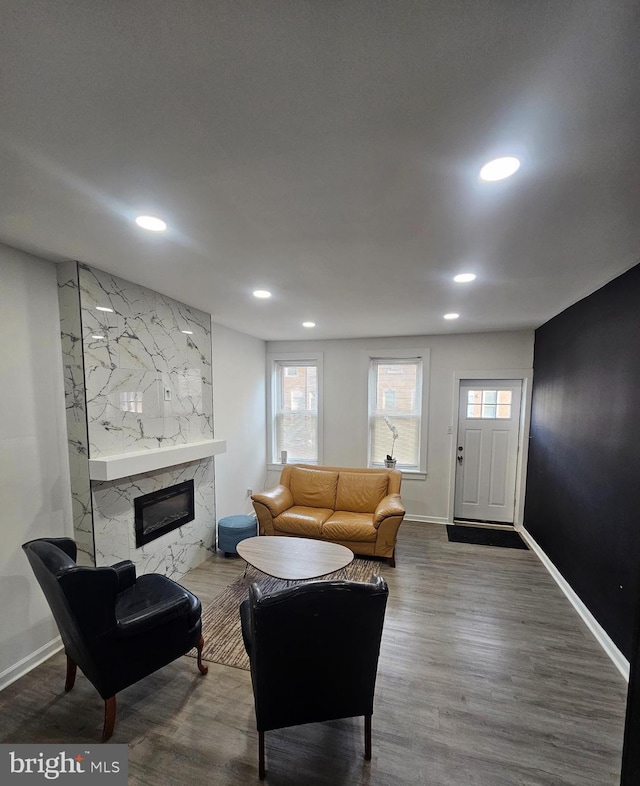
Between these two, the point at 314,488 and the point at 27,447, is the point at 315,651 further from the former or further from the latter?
the point at 314,488

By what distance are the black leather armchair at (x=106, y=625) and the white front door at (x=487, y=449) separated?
154 inches

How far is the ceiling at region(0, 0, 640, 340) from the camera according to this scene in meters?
0.78

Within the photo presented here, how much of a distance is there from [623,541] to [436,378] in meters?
2.80

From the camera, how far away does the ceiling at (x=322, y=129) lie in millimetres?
778

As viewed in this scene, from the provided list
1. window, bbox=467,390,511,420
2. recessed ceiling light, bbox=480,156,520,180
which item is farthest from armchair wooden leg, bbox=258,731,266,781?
window, bbox=467,390,511,420

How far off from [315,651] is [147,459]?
1.97 m

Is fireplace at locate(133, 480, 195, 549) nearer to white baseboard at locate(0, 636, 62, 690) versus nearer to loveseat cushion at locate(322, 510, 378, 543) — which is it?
white baseboard at locate(0, 636, 62, 690)

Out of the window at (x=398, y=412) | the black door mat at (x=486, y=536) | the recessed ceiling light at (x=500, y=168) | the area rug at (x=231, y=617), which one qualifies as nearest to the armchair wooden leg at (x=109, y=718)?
the area rug at (x=231, y=617)

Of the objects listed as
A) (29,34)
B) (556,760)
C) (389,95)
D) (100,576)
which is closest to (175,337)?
(100,576)

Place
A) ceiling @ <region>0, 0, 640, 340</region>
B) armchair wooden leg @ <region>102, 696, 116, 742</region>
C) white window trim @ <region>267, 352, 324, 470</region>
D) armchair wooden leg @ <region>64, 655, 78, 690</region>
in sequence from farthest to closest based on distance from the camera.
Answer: white window trim @ <region>267, 352, 324, 470</region>, armchair wooden leg @ <region>64, 655, 78, 690</region>, armchair wooden leg @ <region>102, 696, 116, 742</region>, ceiling @ <region>0, 0, 640, 340</region>

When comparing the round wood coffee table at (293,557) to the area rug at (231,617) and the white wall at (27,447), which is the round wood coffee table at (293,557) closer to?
the area rug at (231,617)

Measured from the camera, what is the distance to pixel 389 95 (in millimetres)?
953

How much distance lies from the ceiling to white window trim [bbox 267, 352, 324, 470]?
3.08 meters

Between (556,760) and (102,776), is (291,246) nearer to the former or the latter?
(102,776)
